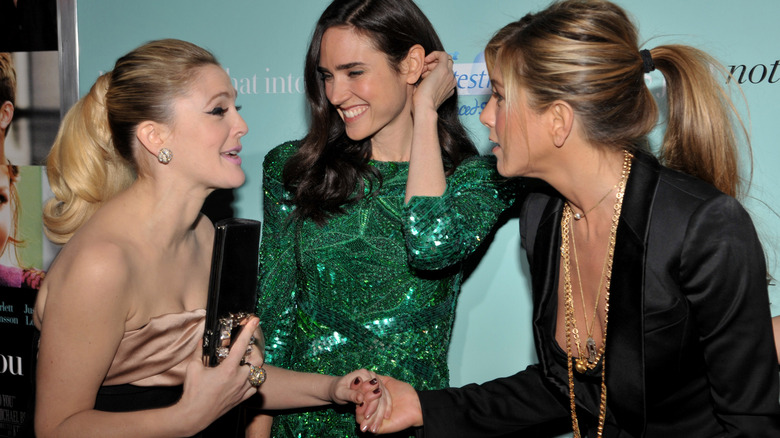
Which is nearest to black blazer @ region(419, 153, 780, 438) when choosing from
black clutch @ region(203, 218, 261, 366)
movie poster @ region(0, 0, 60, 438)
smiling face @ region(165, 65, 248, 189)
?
black clutch @ region(203, 218, 261, 366)

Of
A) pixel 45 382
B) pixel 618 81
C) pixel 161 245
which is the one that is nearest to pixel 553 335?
pixel 618 81

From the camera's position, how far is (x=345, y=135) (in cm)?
220

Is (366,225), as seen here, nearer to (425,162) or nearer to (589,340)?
(425,162)

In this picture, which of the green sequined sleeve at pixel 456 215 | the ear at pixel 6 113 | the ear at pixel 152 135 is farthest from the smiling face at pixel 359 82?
the ear at pixel 6 113

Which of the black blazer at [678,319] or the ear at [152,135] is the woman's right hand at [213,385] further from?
the black blazer at [678,319]

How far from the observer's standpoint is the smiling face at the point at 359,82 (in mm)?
1957

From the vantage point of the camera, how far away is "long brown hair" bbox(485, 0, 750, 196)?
1493mm

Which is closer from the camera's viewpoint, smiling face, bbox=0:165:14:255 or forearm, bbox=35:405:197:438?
forearm, bbox=35:405:197:438

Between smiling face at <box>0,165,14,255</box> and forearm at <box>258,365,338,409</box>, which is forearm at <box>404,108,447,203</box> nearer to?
forearm at <box>258,365,338,409</box>

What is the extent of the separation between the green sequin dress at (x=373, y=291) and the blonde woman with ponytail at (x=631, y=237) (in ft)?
0.84

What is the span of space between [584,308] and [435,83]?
29.3 inches

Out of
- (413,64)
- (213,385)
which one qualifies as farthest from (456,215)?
(213,385)

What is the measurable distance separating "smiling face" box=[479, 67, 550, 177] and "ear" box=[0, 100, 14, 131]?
2227mm

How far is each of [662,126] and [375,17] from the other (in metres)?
0.95
